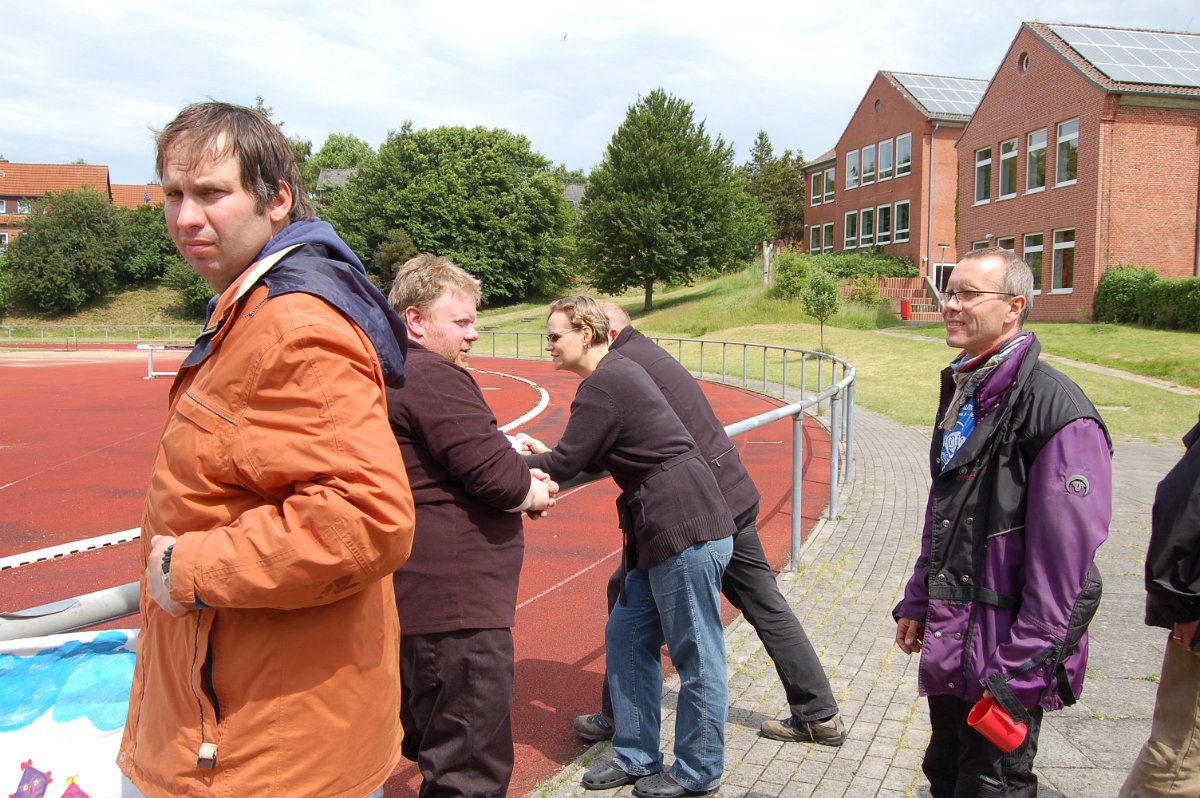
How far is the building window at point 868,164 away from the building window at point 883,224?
1.92 m

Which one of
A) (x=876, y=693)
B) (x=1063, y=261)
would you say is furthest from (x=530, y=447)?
(x=1063, y=261)

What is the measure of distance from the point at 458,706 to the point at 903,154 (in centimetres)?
4804

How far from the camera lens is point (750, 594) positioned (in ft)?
12.9

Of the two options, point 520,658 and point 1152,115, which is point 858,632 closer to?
point 520,658

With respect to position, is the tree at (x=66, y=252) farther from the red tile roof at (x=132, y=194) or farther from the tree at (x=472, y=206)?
the red tile roof at (x=132, y=194)

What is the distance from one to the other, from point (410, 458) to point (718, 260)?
50.0 metres

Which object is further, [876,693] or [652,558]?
[876,693]

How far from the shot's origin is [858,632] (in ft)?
17.6

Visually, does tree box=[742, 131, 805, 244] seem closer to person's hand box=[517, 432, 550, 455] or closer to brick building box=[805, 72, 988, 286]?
brick building box=[805, 72, 988, 286]

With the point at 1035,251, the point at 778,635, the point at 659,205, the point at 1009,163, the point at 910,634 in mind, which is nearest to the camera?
the point at 910,634

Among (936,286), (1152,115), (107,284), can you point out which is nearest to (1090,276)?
(1152,115)

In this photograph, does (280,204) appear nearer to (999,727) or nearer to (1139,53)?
(999,727)

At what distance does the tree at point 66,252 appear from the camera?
2283 inches

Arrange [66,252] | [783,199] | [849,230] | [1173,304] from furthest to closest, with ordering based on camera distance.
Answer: [783,199]
[66,252]
[849,230]
[1173,304]
